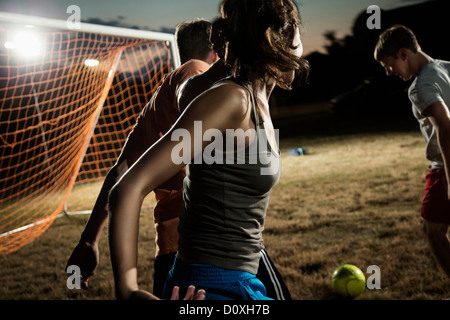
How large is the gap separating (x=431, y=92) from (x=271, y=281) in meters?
1.95

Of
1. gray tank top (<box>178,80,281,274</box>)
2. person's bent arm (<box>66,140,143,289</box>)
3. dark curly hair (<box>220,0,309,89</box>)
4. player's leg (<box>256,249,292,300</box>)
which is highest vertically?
dark curly hair (<box>220,0,309,89</box>)

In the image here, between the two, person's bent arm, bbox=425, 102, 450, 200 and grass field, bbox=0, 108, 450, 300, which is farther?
grass field, bbox=0, 108, 450, 300

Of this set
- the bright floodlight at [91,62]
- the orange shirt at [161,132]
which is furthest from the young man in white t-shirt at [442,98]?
the bright floodlight at [91,62]

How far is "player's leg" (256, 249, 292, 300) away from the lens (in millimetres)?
1574

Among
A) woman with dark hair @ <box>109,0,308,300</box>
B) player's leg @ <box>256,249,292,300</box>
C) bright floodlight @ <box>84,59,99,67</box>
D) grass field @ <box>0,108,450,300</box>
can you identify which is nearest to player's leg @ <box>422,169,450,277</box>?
grass field @ <box>0,108,450,300</box>

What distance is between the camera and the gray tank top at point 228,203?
3.97ft

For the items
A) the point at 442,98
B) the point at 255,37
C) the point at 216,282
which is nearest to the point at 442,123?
the point at 442,98

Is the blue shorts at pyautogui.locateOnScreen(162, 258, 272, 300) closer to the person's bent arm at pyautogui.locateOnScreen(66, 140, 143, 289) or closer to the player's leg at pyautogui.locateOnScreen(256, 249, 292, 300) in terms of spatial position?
the player's leg at pyautogui.locateOnScreen(256, 249, 292, 300)

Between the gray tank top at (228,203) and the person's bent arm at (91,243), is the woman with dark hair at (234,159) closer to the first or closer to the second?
the gray tank top at (228,203)

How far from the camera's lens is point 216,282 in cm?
126

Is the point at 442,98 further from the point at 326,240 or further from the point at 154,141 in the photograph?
the point at 326,240

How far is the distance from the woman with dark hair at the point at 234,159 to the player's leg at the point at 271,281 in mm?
234

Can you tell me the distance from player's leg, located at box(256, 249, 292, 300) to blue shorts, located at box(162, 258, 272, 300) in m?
0.27

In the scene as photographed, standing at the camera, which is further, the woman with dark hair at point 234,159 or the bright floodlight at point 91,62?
the bright floodlight at point 91,62
